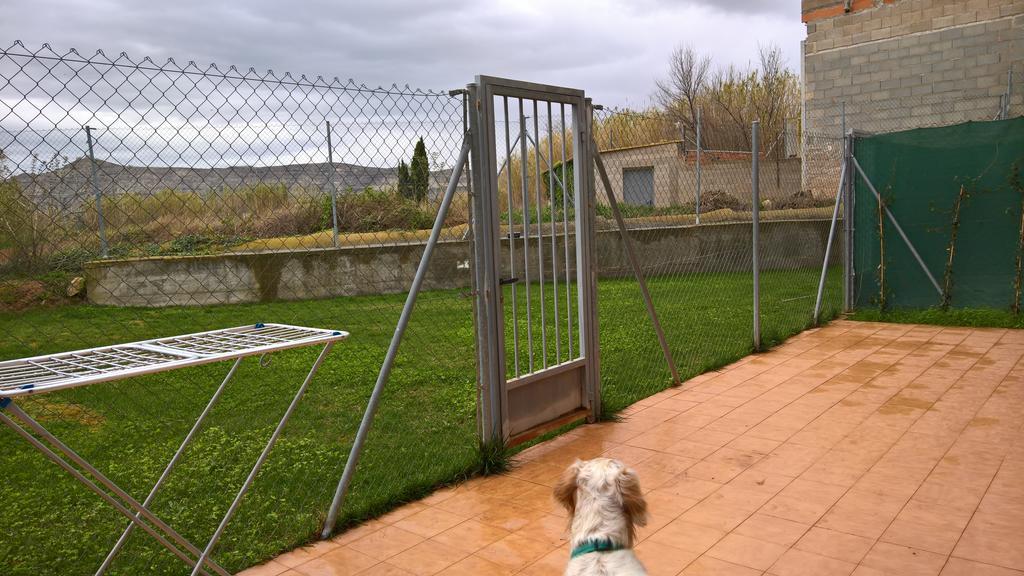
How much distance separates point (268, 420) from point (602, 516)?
3342mm

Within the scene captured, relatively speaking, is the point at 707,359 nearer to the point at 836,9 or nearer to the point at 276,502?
the point at 276,502

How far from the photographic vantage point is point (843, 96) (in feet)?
53.9

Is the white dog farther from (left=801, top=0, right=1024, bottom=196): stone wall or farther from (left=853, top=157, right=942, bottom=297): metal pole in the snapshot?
(left=801, top=0, right=1024, bottom=196): stone wall

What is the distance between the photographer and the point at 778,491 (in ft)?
12.4

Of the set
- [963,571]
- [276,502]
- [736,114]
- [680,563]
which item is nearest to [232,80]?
[276,502]

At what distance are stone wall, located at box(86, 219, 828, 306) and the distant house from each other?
816 mm

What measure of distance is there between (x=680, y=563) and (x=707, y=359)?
12.9 feet

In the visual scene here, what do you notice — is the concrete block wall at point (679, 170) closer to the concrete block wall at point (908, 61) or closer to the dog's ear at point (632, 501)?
the concrete block wall at point (908, 61)

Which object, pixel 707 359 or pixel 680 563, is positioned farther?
pixel 707 359

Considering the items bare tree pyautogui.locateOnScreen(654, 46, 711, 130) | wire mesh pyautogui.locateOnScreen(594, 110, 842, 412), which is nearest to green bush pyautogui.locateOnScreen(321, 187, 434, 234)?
wire mesh pyautogui.locateOnScreen(594, 110, 842, 412)

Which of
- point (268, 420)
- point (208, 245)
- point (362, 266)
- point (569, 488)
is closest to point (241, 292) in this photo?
point (362, 266)

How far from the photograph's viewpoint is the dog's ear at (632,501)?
7.43 feet

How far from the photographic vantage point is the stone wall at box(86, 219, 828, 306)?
8.09 meters

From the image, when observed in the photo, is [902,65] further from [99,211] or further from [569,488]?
[569,488]
